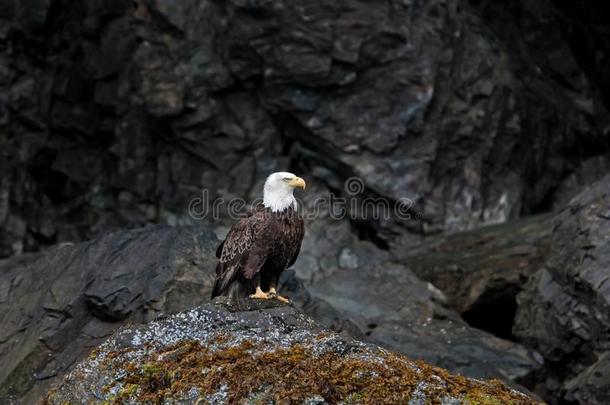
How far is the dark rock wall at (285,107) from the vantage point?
1958cm

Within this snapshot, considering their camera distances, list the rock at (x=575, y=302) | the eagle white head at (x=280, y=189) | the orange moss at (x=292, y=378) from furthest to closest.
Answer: the rock at (x=575, y=302) → the eagle white head at (x=280, y=189) → the orange moss at (x=292, y=378)

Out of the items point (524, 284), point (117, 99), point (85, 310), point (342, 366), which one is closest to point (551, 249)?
point (524, 284)

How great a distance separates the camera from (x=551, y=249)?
14250mm

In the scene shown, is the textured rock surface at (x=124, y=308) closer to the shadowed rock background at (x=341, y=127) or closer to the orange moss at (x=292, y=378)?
the shadowed rock background at (x=341, y=127)

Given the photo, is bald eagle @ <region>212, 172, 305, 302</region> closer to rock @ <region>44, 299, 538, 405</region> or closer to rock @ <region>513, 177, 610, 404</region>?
rock @ <region>44, 299, 538, 405</region>

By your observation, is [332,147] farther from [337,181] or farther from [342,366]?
[342,366]

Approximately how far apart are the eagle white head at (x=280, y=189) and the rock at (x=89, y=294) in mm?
1812

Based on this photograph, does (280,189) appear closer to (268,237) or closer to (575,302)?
(268,237)

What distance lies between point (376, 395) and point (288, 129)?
45.2 feet

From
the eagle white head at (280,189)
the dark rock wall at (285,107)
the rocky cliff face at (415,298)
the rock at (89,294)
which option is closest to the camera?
the eagle white head at (280,189)

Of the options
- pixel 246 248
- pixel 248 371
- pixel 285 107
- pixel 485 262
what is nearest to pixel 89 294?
pixel 246 248

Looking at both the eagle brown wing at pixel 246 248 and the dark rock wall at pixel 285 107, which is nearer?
the eagle brown wing at pixel 246 248

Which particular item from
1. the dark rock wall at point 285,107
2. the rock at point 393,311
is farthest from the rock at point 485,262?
the dark rock wall at point 285,107

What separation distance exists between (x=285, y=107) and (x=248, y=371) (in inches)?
520
